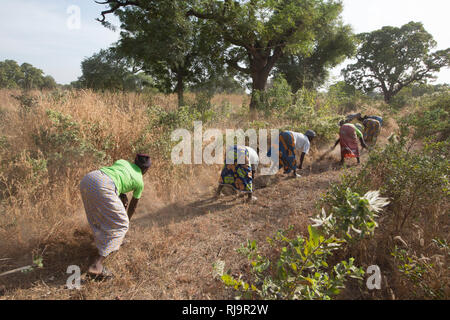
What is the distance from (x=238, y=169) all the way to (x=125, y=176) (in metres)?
1.88

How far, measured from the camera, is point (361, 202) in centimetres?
108

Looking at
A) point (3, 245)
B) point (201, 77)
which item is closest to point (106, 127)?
point (3, 245)

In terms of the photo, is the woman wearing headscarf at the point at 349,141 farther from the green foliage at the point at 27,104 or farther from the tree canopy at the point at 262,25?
the green foliage at the point at 27,104

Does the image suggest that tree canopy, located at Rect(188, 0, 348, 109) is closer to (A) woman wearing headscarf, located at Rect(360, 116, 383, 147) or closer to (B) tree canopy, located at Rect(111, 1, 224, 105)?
(B) tree canopy, located at Rect(111, 1, 224, 105)

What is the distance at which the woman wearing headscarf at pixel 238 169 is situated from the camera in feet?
11.6

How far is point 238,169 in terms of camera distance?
3592 millimetres

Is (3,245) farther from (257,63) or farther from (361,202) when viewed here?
(257,63)

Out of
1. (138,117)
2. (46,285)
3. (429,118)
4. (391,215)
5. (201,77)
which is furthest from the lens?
(201,77)

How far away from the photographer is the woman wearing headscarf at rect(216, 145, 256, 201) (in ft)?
11.6

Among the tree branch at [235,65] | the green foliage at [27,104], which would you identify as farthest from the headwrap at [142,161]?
the tree branch at [235,65]

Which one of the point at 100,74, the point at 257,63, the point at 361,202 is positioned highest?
the point at 257,63

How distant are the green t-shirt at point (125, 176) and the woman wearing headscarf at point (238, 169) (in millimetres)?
1624

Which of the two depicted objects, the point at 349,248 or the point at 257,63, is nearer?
the point at 349,248
